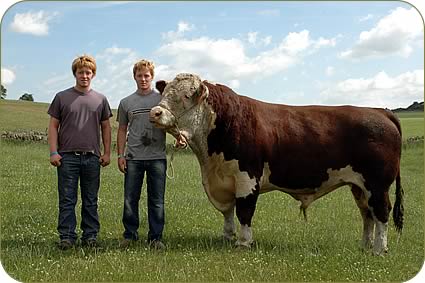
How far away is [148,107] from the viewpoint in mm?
7961

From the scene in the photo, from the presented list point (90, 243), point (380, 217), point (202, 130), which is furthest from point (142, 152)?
point (380, 217)

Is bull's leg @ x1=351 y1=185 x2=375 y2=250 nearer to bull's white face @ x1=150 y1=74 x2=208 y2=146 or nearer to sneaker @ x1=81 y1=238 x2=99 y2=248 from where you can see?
bull's white face @ x1=150 y1=74 x2=208 y2=146

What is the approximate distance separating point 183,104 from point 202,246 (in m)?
2.09

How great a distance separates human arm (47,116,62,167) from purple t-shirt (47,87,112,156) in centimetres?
6

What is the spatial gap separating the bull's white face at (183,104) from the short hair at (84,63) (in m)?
1.12

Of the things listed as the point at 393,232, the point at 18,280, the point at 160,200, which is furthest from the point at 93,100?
the point at 393,232

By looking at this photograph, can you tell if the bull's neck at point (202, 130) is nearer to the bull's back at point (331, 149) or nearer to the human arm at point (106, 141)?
the bull's back at point (331, 149)

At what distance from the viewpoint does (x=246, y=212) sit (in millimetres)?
7855

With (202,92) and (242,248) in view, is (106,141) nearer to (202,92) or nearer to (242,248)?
(202,92)

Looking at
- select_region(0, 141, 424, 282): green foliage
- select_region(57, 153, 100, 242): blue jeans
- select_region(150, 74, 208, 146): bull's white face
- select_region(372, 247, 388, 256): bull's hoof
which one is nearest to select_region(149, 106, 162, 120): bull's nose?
select_region(150, 74, 208, 146): bull's white face

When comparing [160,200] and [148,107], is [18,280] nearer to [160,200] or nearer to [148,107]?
[160,200]

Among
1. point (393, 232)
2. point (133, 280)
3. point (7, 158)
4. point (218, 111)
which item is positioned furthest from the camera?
point (7, 158)

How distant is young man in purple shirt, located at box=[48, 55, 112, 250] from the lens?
783cm

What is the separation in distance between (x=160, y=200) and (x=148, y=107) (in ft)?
4.45
